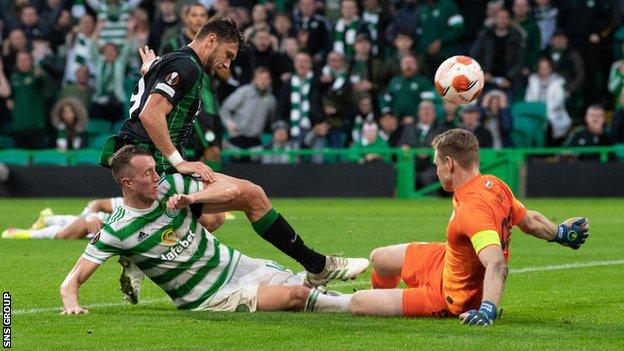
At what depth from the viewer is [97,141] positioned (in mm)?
24562

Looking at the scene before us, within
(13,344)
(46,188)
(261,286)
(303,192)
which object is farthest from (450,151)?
(46,188)

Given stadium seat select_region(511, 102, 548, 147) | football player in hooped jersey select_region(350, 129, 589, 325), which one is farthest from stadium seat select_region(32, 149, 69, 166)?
football player in hooped jersey select_region(350, 129, 589, 325)

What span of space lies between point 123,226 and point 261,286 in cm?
93

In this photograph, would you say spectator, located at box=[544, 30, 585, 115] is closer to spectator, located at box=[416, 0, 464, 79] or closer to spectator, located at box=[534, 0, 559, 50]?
spectator, located at box=[534, 0, 559, 50]

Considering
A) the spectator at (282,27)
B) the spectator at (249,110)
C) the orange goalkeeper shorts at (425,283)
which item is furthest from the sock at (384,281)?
the spectator at (282,27)

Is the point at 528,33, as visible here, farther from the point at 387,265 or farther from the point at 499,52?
the point at 387,265

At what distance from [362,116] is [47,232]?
362 inches

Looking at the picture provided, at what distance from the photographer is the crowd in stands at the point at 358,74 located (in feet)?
74.2

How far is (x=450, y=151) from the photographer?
780 cm

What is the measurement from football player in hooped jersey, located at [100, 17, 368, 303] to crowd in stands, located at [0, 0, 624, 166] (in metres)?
12.9

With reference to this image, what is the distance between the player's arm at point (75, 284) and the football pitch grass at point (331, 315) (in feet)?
0.32

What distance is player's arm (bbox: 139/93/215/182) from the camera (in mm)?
8688

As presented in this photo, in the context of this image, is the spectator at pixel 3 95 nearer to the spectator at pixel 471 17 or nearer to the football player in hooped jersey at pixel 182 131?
the spectator at pixel 471 17

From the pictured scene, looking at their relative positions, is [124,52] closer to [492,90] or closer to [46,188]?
[46,188]
